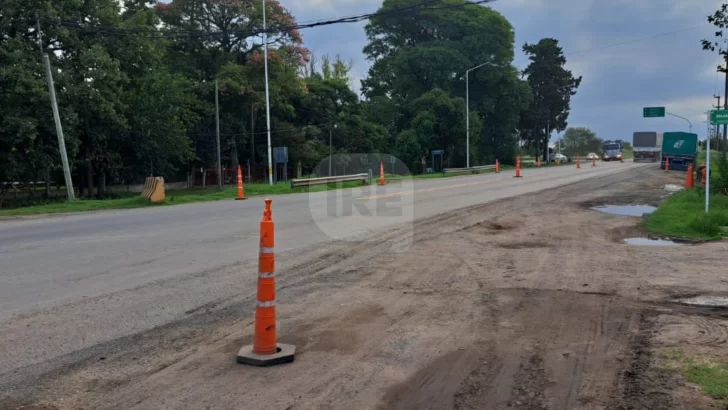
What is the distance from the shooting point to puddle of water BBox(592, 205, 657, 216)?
15.9 m

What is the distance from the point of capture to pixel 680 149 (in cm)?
4444

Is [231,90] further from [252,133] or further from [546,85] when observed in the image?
[546,85]

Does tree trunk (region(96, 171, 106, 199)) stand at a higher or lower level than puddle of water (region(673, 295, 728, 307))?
higher

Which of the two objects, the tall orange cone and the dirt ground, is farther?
the tall orange cone

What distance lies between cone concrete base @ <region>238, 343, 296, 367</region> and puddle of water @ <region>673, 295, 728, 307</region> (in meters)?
4.64

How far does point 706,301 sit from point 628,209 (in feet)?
35.4

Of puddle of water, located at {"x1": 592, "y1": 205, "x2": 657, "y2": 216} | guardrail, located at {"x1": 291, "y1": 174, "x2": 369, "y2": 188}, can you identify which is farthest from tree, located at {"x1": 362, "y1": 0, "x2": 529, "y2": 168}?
puddle of water, located at {"x1": 592, "y1": 205, "x2": 657, "y2": 216}

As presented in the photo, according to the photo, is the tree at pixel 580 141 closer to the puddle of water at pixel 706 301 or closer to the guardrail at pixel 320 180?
the guardrail at pixel 320 180

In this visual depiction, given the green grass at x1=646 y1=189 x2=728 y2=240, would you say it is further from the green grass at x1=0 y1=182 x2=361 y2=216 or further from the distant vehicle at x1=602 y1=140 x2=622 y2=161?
the distant vehicle at x1=602 y1=140 x2=622 y2=161

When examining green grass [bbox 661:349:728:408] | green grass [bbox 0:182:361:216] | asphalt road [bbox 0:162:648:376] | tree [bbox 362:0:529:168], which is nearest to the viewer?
green grass [bbox 661:349:728:408]

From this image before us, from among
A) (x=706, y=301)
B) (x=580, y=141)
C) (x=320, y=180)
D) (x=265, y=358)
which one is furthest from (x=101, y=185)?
(x=580, y=141)

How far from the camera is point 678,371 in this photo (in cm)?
459

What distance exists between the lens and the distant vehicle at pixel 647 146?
6875 centimetres

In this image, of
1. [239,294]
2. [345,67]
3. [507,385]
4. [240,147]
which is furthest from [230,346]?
[345,67]
